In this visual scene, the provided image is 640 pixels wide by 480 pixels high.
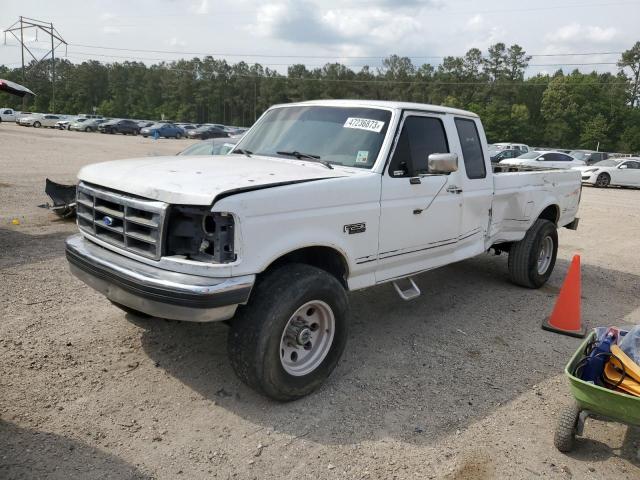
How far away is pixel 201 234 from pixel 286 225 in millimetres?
564

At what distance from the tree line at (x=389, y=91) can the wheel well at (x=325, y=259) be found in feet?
241

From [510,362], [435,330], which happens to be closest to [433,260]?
[435,330]

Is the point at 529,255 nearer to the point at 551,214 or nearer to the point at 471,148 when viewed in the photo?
the point at 551,214

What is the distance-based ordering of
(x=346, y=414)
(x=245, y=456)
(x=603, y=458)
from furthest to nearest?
(x=346, y=414)
(x=603, y=458)
(x=245, y=456)

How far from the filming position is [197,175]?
11.9 ft

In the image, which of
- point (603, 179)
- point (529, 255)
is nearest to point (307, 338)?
point (529, 255)

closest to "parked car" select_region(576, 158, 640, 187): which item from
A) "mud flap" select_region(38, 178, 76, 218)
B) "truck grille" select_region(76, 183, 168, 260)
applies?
"mud flap" select_region(38, 178, 76, 218)

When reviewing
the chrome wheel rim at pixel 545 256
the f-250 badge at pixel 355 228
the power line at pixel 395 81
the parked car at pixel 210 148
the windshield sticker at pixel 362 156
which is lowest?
the chrome wheel rim at pixel 545 256

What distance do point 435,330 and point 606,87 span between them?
305ft

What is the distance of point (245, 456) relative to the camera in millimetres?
3207

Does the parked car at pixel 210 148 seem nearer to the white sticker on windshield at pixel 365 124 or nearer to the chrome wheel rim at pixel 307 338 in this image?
the white sticker on windshield at pixel 365 124

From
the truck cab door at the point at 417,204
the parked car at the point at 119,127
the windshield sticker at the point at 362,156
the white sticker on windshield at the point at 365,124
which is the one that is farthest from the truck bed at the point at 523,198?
the parked car at the point at 119,127

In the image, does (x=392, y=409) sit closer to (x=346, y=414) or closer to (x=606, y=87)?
(x=346, y=414)

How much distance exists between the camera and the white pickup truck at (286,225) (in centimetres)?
330
